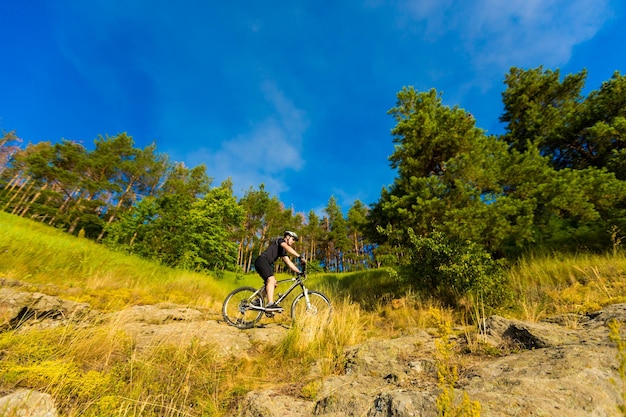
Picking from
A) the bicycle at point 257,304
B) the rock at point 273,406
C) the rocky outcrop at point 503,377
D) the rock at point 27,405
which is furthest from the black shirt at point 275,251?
the rock at point 27,405

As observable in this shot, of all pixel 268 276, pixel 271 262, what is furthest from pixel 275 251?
pixel 268 276

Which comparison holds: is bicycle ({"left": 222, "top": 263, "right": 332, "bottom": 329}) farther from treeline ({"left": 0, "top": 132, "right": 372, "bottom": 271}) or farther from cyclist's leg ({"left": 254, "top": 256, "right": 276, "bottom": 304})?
treeline ({"left": 0, "top": 132, "right": 372, "bottom": 271})

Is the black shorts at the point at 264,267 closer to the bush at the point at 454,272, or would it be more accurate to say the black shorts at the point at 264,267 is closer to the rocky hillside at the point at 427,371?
the rocky hillside at the point at 427,371

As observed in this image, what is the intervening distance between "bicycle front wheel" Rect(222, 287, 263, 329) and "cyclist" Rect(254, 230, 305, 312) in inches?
12.9

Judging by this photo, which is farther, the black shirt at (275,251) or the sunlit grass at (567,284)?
the black shirt at (275,251)

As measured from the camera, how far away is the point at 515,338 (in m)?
3.48

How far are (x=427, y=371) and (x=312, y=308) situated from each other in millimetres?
3316

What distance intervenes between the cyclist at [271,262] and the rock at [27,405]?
4039 mm

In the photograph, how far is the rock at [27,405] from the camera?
1.99 meters

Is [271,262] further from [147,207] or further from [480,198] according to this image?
[147,207]

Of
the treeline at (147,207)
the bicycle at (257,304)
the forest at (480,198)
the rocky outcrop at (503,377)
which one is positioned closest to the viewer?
the rocky outcrop at (503,377)

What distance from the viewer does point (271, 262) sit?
21.0 ft

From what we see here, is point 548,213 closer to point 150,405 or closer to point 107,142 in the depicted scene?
point 150,405

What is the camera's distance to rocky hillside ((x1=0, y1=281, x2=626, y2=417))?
1.84m
